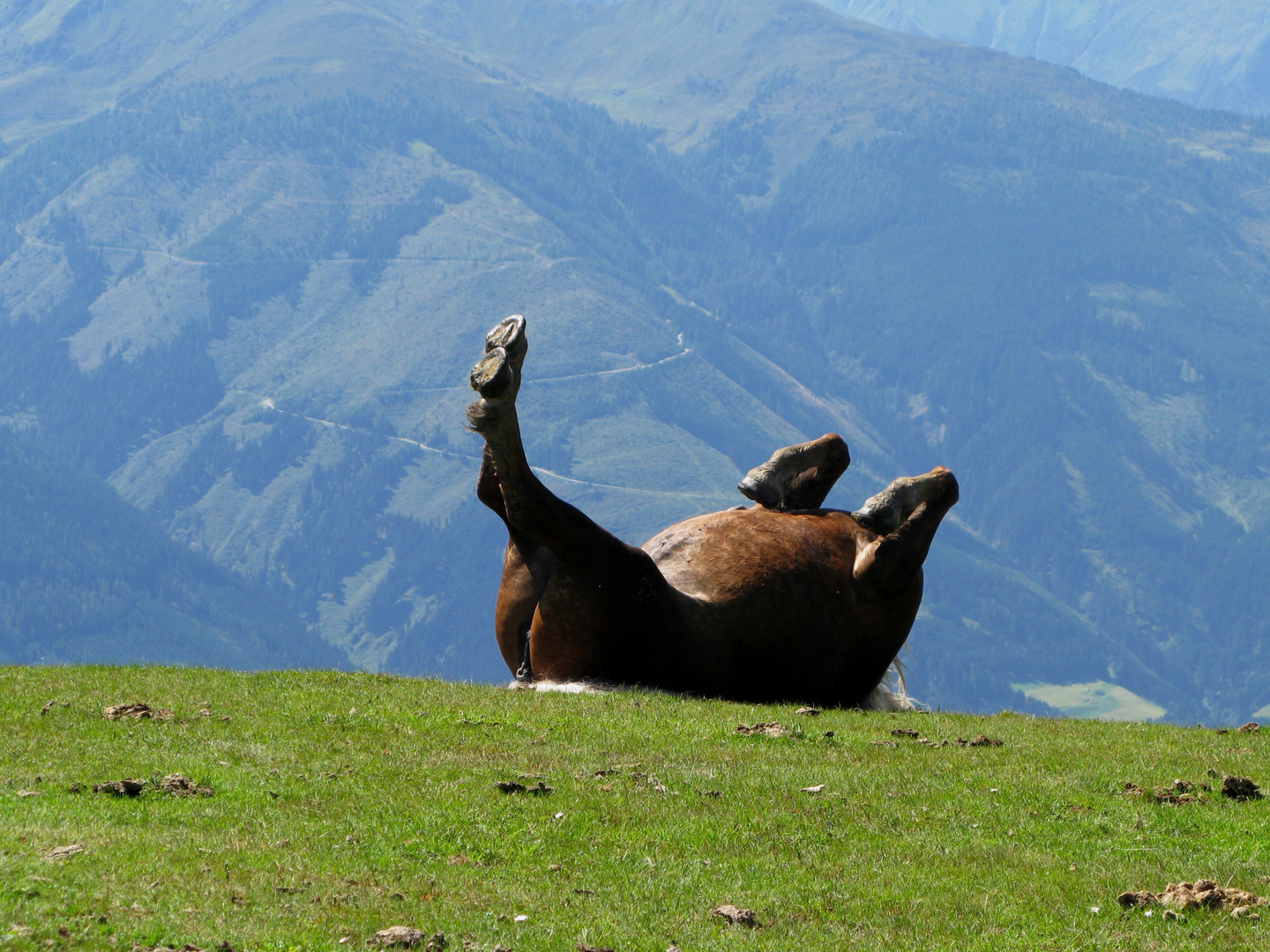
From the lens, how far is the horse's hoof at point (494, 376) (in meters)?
10.8

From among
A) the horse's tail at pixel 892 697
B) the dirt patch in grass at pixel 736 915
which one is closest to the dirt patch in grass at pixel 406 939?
the dirt patch in grass at pixel 736 915

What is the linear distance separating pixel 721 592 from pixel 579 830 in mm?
5231

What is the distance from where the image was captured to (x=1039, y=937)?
21.5 ft

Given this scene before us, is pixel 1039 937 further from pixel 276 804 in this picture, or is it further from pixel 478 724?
pixel 478 724

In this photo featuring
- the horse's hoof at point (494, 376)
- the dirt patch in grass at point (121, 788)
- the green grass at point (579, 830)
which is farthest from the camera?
the horse's hoof at point (494, 376)

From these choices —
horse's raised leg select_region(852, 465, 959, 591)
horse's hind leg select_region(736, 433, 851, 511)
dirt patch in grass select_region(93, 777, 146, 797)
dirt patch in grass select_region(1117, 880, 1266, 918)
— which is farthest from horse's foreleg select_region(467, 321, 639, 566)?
dirt patch in grass select_region(1117, 880, 1266, 918)

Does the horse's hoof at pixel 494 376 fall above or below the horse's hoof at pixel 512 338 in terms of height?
below

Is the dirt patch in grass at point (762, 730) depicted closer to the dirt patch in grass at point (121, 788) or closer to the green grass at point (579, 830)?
the green grass at point (579, 830)

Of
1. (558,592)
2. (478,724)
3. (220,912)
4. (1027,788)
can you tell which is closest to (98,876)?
(220,912)

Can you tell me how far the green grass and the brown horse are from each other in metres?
1.16

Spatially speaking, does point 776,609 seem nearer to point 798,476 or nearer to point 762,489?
point 762,489

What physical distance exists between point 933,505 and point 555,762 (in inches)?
220

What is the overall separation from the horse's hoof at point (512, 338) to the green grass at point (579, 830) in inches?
102

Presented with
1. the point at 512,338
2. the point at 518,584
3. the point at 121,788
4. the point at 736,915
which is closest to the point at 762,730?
the point at 512,338
